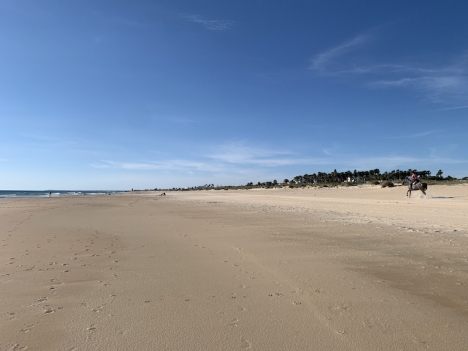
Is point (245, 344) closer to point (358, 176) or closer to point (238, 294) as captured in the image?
point (238, 294)

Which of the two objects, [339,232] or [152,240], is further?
[339,232]

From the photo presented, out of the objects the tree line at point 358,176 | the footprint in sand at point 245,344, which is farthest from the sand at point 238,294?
the tree line at point 358,176

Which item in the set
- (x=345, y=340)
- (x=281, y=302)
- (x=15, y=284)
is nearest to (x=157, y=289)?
(x=281, y=302)

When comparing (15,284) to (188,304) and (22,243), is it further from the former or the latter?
(22,243)

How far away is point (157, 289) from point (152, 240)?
5567 millimetres

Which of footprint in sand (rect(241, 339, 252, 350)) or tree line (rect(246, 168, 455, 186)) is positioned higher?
tree line (rect(246, 168, 455, 186))

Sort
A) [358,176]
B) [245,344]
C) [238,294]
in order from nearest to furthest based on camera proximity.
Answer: [245,344] → [238,294] → [358,176]

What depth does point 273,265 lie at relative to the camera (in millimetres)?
7605

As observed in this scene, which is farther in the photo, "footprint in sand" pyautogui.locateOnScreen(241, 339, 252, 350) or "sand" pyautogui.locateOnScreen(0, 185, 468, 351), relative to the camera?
"sand" pyautogui.locateOnScreen(0, 185, 468, 351)

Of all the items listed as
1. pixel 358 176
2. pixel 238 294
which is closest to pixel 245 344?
pixel 238 294

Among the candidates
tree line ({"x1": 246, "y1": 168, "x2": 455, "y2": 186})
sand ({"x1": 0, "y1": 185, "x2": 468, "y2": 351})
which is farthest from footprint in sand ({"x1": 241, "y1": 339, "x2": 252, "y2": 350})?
tree line ({"x1": 246, "y1": 168, "x2": 455, "y2": 186})

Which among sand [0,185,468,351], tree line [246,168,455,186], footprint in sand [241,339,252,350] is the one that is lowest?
footprint in sand [241,339,252,350]

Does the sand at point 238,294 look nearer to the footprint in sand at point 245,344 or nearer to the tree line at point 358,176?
the footprint in sand at point 245,344

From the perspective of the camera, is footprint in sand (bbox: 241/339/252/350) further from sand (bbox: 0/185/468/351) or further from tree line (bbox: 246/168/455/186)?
tree line (bbox: 246/168/455/186)
